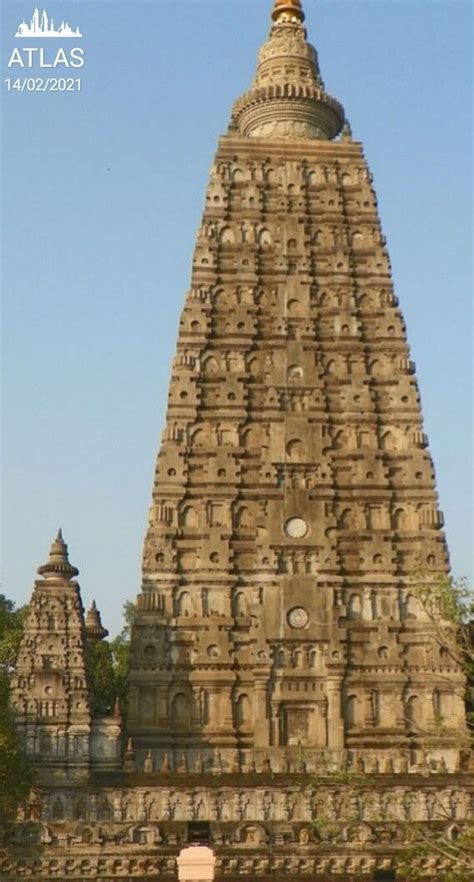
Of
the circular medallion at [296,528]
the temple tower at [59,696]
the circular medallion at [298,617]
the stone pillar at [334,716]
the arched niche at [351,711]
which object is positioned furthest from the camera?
the circular medallion at [296,528]

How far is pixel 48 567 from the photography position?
4450 centimetres

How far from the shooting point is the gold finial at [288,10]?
6047cm

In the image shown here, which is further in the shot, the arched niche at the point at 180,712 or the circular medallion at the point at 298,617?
the circular medallion at the point at 298,617

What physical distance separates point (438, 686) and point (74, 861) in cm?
1491

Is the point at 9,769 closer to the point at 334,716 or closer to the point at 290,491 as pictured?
the point at 334,716

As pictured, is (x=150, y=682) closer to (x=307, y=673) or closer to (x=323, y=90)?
(x=307, y=673)

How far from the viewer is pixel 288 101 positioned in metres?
56.5

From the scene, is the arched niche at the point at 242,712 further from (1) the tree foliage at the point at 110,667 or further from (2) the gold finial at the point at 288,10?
(2) the gold finial at the point at 288,10

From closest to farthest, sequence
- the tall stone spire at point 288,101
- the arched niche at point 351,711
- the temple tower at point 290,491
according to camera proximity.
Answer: the arched niche at point 351,711
the temple tower at point 290,491
the tall stone spire at point 288,101

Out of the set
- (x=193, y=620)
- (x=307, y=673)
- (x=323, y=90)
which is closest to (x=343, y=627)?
(x=307, y=673)

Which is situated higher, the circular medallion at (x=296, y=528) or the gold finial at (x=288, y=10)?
the gold finial at (x=288, y=10)

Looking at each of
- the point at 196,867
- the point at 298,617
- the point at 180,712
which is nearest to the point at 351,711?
the point at 298,617

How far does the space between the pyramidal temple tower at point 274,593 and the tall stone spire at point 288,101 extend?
103mm

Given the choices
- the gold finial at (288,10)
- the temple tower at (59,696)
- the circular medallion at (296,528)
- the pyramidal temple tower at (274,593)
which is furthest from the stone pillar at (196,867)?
the gold finial at (288,10)
